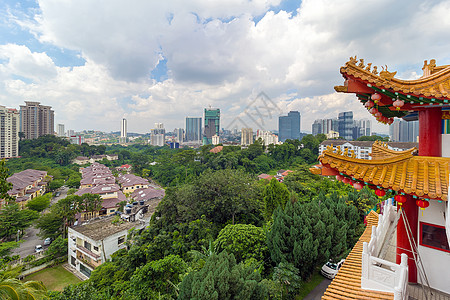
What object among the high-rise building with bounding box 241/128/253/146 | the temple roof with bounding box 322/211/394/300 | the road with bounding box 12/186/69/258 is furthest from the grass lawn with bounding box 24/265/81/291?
the high-rise building with bounding box 241/128/253/146

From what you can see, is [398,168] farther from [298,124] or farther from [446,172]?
[298,124]

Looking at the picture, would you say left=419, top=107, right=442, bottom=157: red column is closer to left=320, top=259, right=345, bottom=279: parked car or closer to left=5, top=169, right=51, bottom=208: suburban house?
left=320, top=259, right=345, bottom=279: parked car

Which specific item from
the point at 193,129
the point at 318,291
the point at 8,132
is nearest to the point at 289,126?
the point at 193,129

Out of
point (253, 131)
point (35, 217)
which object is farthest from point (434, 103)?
point (253, 131)

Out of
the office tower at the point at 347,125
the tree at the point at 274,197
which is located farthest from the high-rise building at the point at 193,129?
the tree at the point at 274,197

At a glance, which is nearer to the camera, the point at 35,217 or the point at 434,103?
the point at 434,103

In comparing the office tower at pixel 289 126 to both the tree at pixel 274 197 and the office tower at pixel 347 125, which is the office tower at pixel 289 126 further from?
the tree at pixel 274 197
